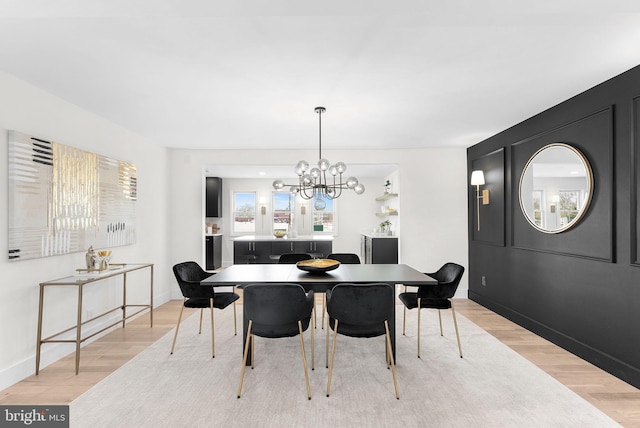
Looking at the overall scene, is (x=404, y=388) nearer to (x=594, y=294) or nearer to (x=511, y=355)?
(x=511, y=355)

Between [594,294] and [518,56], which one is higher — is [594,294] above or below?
below

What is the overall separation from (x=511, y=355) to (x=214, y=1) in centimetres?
367

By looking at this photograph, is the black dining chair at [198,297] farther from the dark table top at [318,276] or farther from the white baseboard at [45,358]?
the white baseboard at [45,358]

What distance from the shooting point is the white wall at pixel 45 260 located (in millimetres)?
2732

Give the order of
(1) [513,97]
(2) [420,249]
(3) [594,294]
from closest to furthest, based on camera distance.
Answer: (3) [594,294]
(1) [513,97]
(2) [420,249]

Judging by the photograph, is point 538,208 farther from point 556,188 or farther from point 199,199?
point 199,199

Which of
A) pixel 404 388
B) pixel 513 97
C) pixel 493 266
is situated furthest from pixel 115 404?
pixel 493 266

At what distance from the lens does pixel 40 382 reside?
280 centimetres

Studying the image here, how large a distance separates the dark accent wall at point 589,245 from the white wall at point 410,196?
104 centimetres

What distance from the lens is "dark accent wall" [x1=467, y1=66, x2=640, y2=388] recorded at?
276 centimetres

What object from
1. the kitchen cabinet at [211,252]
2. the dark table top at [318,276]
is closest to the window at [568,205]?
the dark table top at [318,276]

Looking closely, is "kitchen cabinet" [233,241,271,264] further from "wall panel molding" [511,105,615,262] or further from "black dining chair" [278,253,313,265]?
"wall panel molding" [511,105,615,262]

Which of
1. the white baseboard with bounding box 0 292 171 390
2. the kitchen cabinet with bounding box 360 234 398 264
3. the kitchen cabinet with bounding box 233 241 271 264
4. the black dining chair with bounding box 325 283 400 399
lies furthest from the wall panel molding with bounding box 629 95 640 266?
the kitchen cabinet with bounding box 233 241 271 264

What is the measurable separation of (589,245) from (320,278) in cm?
247
